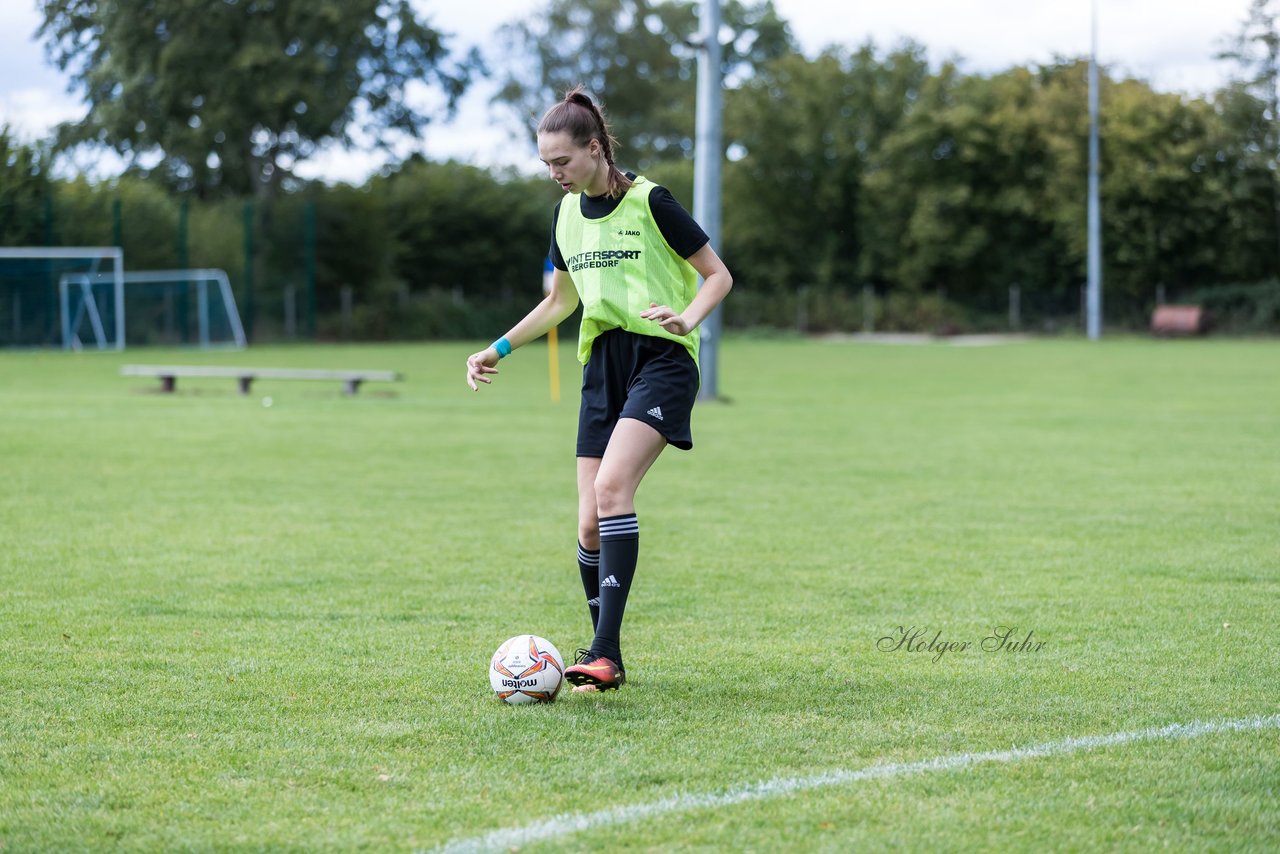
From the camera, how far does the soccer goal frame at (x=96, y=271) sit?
3353cm

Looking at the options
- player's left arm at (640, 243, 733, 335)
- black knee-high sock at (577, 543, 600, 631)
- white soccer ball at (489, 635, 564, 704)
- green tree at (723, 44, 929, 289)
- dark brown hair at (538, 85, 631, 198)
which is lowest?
white soccer ball at (489, 635, 564, 704)

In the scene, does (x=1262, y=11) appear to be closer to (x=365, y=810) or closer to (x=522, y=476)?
(x=522, y=476)

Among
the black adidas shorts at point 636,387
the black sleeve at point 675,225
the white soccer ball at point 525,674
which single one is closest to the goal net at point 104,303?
the black adidas shorts at point 636,387

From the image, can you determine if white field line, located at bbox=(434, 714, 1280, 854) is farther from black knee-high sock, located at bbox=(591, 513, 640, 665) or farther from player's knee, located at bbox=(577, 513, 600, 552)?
player's knee, located at bbox=(577, 513, 600, 552)

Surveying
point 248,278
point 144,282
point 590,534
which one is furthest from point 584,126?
point 248,278

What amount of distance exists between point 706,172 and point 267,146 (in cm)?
2854

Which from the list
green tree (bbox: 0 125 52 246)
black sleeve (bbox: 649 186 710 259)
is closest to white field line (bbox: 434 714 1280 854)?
black sleeve (bbox: 649 186 710 259)

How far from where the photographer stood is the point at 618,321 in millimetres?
5043

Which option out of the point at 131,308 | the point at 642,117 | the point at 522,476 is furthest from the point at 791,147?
the point at 522,476

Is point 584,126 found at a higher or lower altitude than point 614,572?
higher

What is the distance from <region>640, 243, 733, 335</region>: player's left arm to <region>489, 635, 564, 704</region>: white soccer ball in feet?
3.64

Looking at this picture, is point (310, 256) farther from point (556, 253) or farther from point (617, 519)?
point (617, 519)

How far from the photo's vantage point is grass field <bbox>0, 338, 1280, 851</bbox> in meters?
3.68

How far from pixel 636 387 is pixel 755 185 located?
163ft
